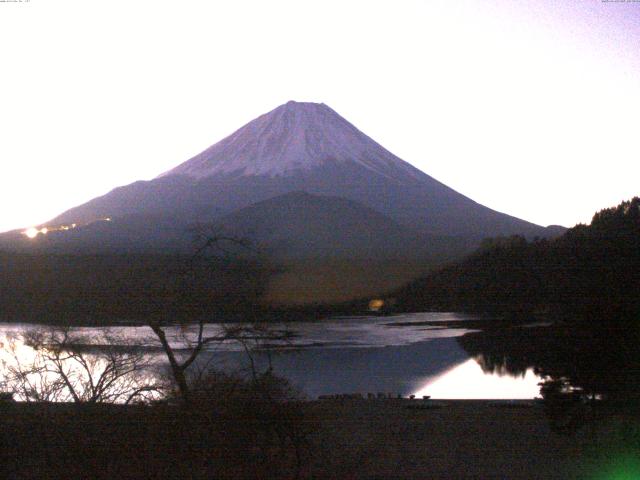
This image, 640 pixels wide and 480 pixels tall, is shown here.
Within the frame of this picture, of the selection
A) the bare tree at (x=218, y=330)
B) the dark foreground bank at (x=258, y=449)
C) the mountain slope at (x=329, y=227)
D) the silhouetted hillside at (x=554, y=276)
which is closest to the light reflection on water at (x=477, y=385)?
the silhouetted hillside at (x=554, y=276)

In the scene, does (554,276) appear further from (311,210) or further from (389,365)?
(311,210)

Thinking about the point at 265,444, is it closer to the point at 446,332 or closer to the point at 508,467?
the point at 508,467

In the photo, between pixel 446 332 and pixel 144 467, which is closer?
pixel 144 467

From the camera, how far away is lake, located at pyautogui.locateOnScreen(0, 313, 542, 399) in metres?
13.1

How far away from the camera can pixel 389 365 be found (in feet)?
54.4

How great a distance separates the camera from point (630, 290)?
Result: 31.0ft

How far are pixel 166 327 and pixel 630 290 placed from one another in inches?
224

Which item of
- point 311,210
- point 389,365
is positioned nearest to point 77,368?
point 389,365

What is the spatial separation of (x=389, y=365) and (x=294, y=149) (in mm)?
39960

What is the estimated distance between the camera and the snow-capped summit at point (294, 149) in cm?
5154

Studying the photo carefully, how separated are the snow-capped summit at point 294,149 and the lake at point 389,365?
31.2 meters

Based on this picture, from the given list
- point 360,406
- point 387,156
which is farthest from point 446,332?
point 387,156

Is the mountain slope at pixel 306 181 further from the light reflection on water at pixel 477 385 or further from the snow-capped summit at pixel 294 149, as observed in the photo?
the light reflection on water at pixel 477 385

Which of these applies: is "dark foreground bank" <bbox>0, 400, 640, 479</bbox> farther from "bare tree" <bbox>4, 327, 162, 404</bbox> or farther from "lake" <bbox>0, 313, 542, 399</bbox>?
"lake" <bbox>0, 313, 542, 399</bbox>
